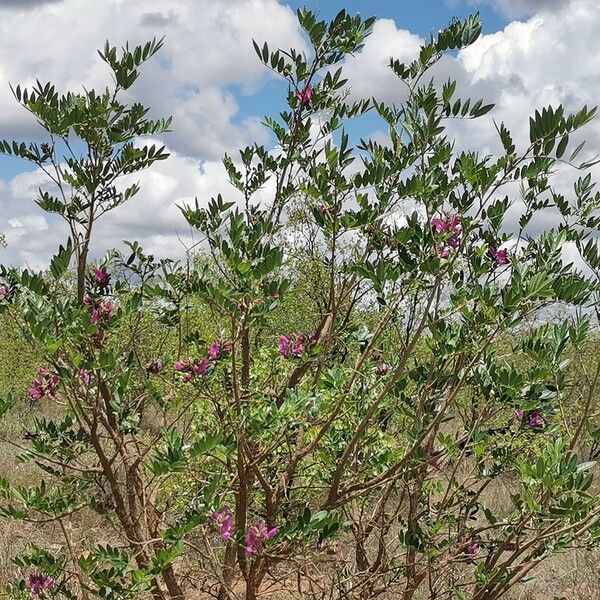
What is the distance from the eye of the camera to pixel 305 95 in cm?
287

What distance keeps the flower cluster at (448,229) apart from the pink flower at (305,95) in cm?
69

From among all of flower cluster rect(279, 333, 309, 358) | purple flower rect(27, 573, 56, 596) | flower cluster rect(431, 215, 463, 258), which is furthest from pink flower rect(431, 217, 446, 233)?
purple flower rect(27, 573, 56, 596)

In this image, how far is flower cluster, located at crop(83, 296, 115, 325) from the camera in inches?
95.3

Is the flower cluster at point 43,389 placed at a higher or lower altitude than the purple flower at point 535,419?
higher

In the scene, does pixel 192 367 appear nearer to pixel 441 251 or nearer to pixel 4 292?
pixel 4 292

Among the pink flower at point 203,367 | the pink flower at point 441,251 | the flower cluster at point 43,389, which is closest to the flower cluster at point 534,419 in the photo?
the pink flower at point 441,251

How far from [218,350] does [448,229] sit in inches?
33.1

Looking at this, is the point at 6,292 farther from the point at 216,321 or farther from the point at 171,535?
the point at 171,535

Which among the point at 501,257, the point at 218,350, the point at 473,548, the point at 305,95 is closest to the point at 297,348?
the point at 218,350

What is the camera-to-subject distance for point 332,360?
3.20m

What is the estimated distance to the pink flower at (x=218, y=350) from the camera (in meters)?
2.59

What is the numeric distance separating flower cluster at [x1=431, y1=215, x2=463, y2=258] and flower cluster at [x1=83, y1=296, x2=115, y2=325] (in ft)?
3.43

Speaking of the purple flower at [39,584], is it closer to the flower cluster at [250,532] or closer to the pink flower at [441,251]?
the flower cluster at [250,532]

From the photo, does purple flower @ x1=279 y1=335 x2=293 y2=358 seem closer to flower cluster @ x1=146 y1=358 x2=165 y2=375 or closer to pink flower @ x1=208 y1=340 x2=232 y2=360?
pink flower @ x1=208 y1=340 x2=232 y2=360
